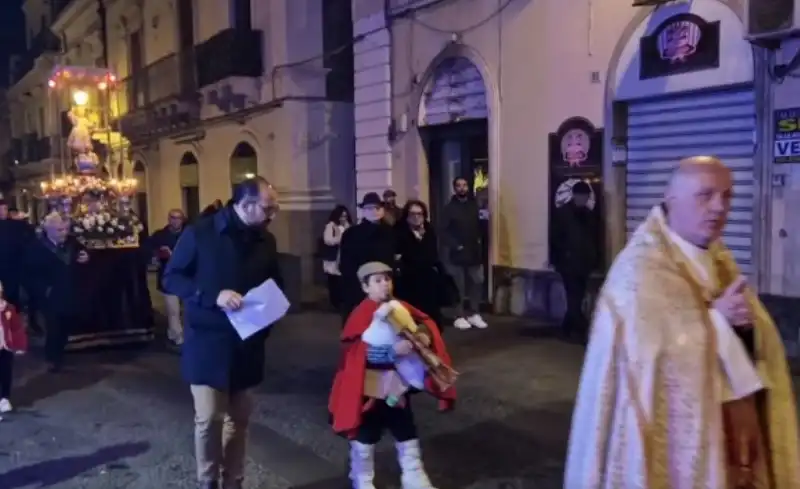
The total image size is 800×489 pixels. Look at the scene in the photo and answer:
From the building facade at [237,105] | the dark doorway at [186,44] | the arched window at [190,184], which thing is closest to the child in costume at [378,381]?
the building facade at [237,105]

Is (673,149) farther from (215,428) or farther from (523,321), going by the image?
(215,428)

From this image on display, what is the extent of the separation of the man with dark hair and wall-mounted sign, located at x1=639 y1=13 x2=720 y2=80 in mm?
1528

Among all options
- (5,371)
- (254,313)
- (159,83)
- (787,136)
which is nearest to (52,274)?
(5,371)

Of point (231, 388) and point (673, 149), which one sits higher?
point (673, 149)

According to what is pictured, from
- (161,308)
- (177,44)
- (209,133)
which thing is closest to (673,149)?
(161,308)

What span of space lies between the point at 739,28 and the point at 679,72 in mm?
813

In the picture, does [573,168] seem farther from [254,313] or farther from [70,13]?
[70,13]

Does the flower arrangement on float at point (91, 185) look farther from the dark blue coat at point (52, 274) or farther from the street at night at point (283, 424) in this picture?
the street at night at point (283, 424)

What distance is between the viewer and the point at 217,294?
4461 mm

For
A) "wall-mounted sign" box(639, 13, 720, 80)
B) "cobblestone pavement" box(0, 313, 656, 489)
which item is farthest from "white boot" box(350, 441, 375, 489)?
"wall-mounted sign" box(639, 13, 720, 80)

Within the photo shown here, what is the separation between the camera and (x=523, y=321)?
10.8 meters

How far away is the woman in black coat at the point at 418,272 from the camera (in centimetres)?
743

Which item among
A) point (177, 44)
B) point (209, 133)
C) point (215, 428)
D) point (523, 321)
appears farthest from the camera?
point (177, 44)

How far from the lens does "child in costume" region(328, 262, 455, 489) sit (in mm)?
4621
